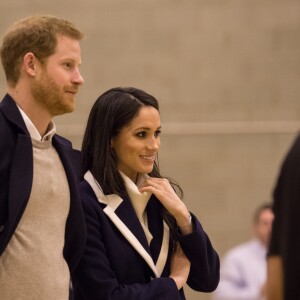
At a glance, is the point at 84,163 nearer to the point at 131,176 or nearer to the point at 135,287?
the point at 131,176

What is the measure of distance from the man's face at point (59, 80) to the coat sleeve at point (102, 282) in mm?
448

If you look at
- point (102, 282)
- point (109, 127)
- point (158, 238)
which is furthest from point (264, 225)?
point (102, 282)

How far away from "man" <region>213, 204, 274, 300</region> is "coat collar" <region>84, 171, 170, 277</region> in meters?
2.95

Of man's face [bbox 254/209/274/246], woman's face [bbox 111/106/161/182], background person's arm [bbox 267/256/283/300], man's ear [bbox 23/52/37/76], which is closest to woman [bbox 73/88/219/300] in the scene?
woman's face [bbox 111/106/161/182]

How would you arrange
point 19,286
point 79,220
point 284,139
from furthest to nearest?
point 284,139
point 79,220
point 19,286

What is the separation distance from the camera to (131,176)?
3.45 meters

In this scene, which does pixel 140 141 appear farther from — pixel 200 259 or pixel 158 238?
pixel 200 259

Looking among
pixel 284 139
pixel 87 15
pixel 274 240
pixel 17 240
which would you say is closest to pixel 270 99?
pixel 284 139

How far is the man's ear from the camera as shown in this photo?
3047mm

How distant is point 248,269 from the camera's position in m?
6.38

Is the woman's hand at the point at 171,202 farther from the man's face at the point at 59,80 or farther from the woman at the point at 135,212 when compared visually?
the man's face at the point at 59,80

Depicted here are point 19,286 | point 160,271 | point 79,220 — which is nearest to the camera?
point 19,286

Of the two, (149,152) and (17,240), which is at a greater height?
(149,152)

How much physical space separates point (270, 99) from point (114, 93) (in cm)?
412
